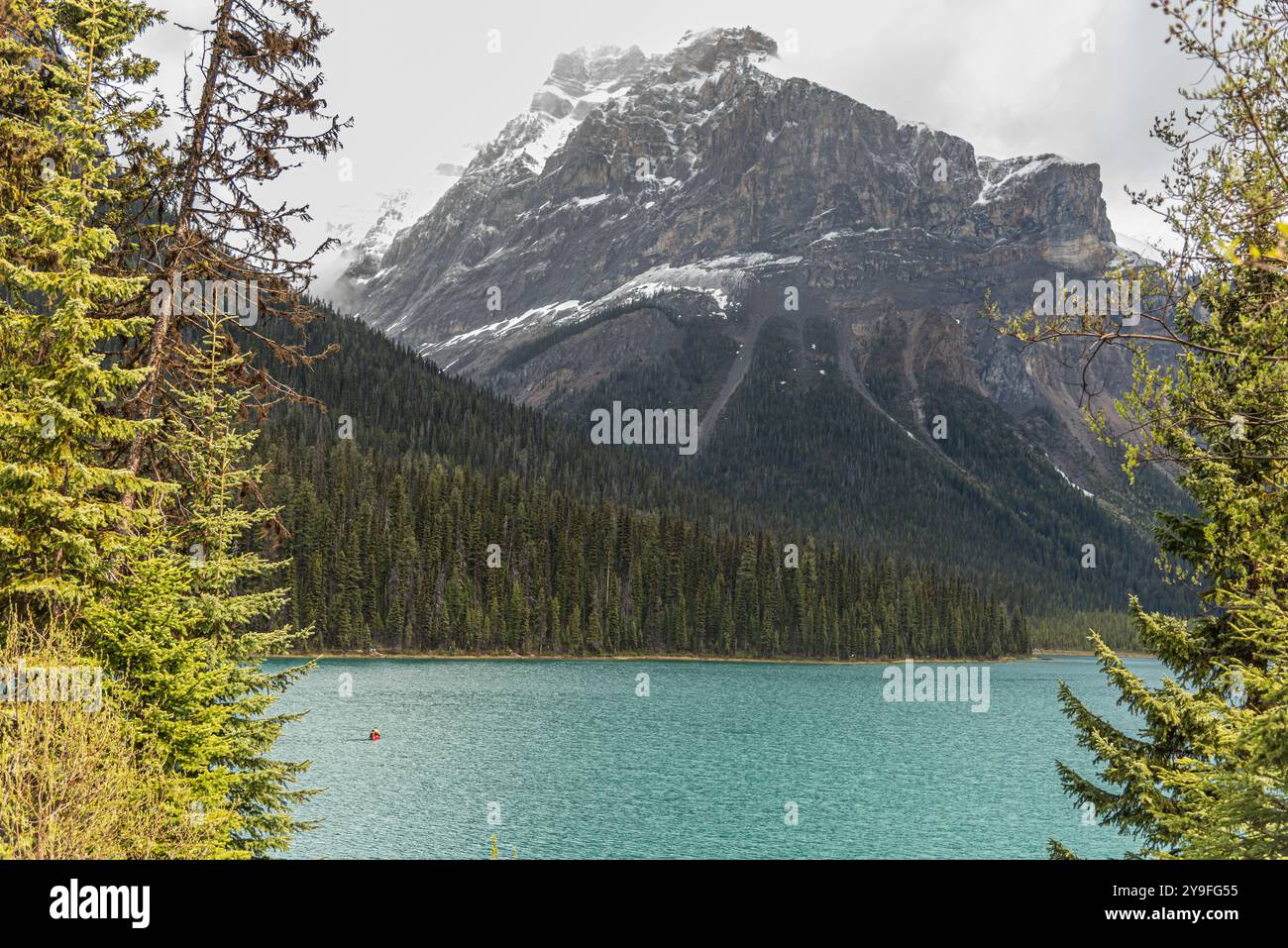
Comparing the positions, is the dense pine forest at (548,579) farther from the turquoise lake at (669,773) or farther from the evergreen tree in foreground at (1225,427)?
the evergreen tree in foreground at (1225,427)

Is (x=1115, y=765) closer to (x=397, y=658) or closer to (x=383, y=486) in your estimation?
(x=397, y=658)

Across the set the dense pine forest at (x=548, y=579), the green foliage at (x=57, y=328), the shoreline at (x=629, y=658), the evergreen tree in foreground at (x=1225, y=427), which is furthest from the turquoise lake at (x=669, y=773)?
the dense pine forest at (x=548, y=579)

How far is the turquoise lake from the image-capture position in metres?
41.0

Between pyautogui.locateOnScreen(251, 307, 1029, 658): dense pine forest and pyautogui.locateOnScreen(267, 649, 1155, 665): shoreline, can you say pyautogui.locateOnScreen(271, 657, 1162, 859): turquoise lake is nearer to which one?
pyautogui.locateOnScreen(267, 649, 1155, 665): shoreline

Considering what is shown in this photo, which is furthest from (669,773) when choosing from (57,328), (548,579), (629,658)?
(548,579)

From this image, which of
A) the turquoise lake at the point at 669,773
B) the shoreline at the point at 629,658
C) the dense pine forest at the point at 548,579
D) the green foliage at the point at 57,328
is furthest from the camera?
the dense pine forest at the point at 548,579

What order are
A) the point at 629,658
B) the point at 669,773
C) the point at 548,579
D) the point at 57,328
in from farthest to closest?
the point at 548,579 → the point at 629,658 → the point at 669,773 → the point at 57,328

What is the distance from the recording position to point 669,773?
185 feet

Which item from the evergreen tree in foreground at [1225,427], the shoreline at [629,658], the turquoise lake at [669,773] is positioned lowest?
the shoreline at [629,658]

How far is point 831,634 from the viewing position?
6220 inches

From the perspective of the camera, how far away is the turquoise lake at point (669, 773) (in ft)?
135

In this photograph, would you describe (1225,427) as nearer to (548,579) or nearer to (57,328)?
(57,328)
